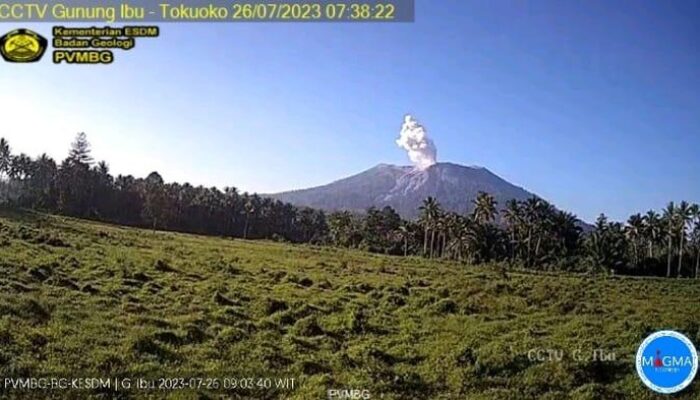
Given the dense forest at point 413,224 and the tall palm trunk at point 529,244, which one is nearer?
the dense forest at point 413,224

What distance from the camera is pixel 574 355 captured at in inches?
262

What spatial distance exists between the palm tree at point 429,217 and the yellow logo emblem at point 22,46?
22.4 feet

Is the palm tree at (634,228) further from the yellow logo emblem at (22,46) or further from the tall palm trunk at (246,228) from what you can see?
the tall palm trunk at (246,228)

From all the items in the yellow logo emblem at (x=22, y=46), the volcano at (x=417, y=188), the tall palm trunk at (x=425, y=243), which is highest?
the yellow logo emblem at (x=22, y=46)

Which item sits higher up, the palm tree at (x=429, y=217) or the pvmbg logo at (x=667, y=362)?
the palm tree at (x=429, y=217)

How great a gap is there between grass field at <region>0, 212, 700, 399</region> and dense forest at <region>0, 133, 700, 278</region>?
0.38 metres

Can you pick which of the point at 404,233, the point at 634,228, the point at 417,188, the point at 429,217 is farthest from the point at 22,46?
the point at 404,233

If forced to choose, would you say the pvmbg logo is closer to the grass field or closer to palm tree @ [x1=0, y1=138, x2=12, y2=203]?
the grass field

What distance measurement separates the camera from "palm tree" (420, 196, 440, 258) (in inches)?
466

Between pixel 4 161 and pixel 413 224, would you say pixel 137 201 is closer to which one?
pixel 4 161

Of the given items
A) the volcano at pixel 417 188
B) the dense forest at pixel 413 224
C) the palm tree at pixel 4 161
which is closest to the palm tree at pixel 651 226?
the dense forest at pixel 413 224

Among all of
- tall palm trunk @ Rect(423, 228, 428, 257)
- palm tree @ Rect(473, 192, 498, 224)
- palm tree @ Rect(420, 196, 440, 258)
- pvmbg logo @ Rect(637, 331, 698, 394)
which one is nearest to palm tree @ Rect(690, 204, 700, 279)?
pvmbg logo @ Rect(637, 331, 698, 394)

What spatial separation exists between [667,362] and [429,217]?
7.58m

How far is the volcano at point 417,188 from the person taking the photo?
842 centimetres
